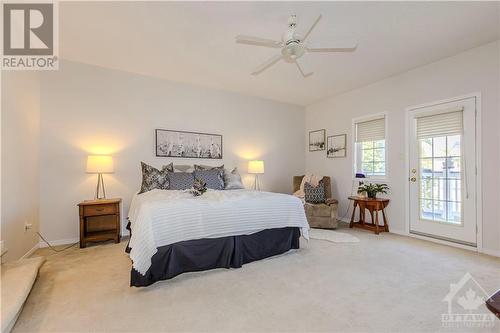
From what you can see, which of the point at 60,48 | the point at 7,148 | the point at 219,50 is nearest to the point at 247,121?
the point at 219,50

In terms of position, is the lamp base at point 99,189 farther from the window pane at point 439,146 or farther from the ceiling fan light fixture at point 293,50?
the window pane at point 439,146

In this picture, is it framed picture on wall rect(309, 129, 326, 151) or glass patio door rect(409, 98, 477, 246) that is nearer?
glass patio door rect(409, 98, 477, 246)

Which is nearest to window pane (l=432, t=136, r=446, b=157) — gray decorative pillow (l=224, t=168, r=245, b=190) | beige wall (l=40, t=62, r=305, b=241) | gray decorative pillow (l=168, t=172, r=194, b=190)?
gray decorative pillow (l=224, t=168, r=245, b=190)

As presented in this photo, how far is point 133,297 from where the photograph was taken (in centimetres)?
195

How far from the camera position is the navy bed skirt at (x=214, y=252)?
86.7 inches

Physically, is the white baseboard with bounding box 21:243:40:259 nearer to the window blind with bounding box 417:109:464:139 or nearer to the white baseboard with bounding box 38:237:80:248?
the white baseboard with bounding box 38:237:80:248

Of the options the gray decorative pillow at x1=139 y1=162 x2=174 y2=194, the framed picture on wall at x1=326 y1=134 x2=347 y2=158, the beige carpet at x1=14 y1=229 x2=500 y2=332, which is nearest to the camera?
the beige carpet at x1=14 y1=229 x2=500 y2=332

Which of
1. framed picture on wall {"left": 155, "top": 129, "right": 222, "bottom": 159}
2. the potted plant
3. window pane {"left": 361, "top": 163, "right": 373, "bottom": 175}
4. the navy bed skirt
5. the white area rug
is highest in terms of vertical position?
framed picture on wall {"left": 155, "top": 129, "right": 222, "bottom": 159}

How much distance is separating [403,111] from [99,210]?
4.95m

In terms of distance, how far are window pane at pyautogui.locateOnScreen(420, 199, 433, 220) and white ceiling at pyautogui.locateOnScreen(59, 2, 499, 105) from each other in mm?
2137

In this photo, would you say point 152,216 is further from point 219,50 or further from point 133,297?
point 219,50

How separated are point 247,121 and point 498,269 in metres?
4.28

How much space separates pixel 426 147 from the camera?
3.66 m

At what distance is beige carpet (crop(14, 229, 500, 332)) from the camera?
5.32 feet
